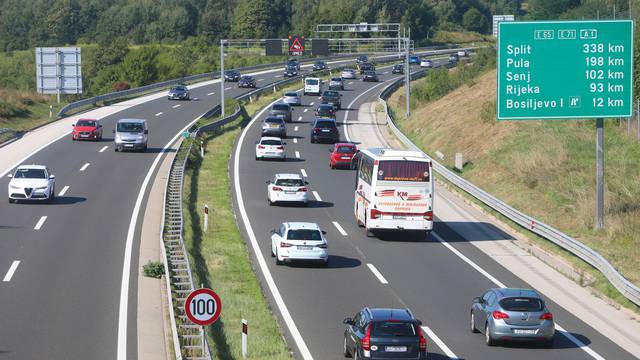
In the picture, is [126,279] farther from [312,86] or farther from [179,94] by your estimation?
[312,86]

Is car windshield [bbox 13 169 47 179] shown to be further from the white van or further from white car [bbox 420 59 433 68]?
white car [bbox 420 59 433 68]

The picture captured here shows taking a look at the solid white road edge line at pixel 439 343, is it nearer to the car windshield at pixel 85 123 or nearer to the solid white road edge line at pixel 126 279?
the solid white road edge line at pixel 126 279

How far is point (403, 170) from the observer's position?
38.0m

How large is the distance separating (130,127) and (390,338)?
4110cm

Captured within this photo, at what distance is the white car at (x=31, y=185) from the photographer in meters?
42.2

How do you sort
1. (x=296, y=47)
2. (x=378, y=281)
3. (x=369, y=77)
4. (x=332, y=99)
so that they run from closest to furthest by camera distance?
(x=378, y=281) < (x=332, y=99) < (x=296, y=47) < (x=369, y=77)

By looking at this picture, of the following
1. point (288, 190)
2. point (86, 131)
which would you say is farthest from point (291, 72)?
point (288, 190)

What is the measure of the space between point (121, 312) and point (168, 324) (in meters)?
1.81

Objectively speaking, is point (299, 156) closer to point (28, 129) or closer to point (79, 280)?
point (28, 129)

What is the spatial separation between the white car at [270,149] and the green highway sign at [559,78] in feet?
73.7

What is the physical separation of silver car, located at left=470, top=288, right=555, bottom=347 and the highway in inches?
15.5

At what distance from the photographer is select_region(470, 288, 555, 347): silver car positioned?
23594 millimetres

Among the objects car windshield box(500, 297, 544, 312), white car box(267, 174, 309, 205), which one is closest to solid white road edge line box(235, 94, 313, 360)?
white car box(267, 174, 309, 205)

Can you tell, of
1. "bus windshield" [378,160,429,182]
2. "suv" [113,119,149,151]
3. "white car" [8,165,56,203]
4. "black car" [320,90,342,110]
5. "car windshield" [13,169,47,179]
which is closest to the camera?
"bus windshield" [378,160,429,182]
